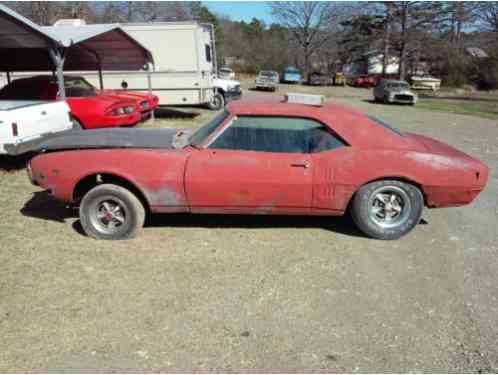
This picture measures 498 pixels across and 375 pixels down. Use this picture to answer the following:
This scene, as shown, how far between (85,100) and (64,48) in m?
1.15

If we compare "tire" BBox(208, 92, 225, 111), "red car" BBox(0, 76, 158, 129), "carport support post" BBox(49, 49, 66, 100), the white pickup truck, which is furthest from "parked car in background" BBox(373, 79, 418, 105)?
the white pickup truck

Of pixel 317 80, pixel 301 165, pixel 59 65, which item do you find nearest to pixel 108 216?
pixel 301 165

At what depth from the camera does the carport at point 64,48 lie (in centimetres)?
788

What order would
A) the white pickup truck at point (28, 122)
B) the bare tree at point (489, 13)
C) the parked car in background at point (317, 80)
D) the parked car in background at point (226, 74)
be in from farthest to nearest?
the parked car in background at point (317, 80)
the bare tree at point (489, 13)
the parked car in background at point (226, 74)
the white pickup truck at point (28, 122)

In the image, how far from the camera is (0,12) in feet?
22.5

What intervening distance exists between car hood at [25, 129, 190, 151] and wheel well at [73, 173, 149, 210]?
325 mm

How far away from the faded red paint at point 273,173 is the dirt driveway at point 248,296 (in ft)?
1.59

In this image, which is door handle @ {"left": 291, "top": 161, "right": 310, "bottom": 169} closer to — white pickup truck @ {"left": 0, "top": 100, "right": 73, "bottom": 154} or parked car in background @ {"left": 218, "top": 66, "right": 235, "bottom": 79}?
white pickup truck @ {"left": 0, "top": 100, "right": 73, "bottom": 154}

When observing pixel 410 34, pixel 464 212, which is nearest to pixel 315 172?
pixel 464 212

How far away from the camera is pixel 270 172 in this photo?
161 inches

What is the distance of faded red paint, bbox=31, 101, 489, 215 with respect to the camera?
4117 mm

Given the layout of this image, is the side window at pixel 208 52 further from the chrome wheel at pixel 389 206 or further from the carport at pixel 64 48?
the chrome wheel at pixel 389 206

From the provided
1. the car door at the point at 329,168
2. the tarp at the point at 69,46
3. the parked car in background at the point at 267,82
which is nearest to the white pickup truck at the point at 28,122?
the tarp at the point at 69,46

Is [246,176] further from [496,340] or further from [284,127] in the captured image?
[496,340]
